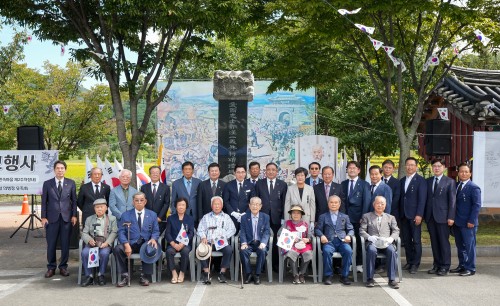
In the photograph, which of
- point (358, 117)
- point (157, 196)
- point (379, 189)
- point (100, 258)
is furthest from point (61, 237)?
point (358, 117)

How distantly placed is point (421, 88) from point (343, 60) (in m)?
2.54

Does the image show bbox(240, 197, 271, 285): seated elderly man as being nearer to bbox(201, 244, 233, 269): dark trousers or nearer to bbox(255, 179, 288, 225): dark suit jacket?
bbox(201, 244, 233, 269): dark trousers

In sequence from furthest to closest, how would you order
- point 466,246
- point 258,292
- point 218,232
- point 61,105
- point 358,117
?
1. point 358,117
2. point 61,105
3. point 466,246
4. point 218,232
5. point 258,292

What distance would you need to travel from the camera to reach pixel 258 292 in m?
7.52

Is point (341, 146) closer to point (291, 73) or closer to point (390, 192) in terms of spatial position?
point (291, 73)

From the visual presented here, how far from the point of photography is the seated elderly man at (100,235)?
799 centimetres

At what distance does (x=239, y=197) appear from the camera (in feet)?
29.5

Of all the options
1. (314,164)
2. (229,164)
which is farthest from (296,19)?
(314,164)

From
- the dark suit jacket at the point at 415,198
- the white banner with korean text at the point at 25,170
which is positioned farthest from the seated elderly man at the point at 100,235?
the dark suit jacket at the point at 415,198

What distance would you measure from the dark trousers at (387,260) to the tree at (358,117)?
582 inches

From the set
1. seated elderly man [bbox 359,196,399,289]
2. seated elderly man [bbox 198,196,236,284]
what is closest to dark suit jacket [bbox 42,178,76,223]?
seated elderly man [bbox 198,196,236,284]

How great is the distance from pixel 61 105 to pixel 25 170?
970 cm

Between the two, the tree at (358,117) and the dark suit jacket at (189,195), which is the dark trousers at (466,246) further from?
the tree at (358,117)

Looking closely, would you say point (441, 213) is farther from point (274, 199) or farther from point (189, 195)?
point (189, 195)
